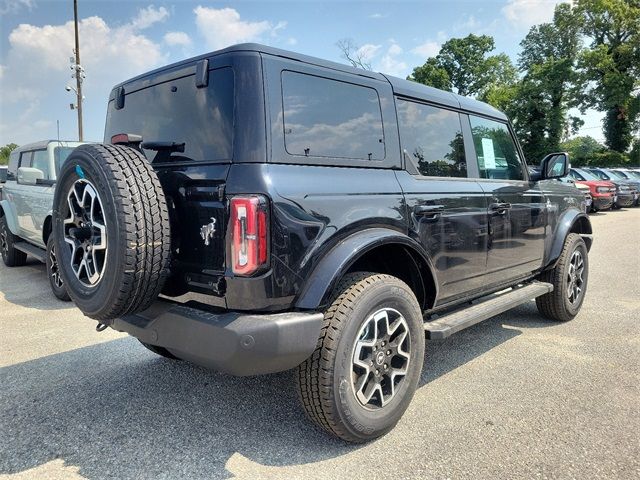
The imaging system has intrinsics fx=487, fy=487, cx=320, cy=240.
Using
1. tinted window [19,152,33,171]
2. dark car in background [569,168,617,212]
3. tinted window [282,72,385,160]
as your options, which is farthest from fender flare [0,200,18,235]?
dark car in background [569,168,617,212]

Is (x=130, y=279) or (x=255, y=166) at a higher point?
(x=255, y=166)

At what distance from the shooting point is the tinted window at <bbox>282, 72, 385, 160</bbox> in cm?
250

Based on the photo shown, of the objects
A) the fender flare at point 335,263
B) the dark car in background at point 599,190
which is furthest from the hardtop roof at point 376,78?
the dark car in background at point 599,190

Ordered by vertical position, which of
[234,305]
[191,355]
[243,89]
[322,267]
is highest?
[243,89]

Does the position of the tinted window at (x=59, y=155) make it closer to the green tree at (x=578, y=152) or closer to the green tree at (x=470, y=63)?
the green tree at (x=578, y=152)

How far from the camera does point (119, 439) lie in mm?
2666

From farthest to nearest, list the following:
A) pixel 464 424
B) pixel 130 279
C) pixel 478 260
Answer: pixel 478 260
pixel 464 424
pixel 130 279

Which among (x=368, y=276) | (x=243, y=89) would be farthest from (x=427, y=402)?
(x=243, y=89)

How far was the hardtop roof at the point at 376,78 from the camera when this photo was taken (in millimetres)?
2451

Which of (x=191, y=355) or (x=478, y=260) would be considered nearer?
(x=191, y=355)

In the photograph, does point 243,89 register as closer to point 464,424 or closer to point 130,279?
point 130,279

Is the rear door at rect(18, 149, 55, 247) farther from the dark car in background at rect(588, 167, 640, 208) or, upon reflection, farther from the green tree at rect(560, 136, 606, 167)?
the green tree at rect(560, 136, 606, 167)

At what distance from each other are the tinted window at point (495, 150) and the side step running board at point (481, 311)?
976 mm

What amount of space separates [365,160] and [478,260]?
1.28 metres
